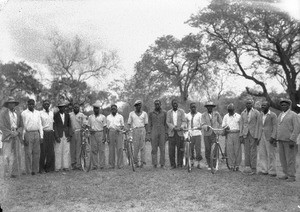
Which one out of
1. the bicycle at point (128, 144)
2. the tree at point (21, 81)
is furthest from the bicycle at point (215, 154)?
the tree at point (21, 81)

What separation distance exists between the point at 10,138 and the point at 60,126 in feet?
4.42

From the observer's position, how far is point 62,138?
29.6ft

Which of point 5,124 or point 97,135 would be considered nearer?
point 5,124

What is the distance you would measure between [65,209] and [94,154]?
3977 mm

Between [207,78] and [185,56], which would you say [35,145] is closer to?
[185,56]

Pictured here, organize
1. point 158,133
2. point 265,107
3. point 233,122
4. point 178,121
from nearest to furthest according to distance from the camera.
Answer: point 265,107 → point 233,122 → point 178,121 → point 158,133

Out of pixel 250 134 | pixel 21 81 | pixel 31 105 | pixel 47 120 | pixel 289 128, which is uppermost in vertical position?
pixel 21 81

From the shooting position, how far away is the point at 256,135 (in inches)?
327

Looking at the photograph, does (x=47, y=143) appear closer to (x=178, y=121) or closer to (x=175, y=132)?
(x=175, y=132)

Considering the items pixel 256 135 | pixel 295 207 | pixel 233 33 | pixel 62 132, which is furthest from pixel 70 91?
pixel 295 207

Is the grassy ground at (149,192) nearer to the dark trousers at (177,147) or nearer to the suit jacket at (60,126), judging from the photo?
the dark trousers at (177,147)

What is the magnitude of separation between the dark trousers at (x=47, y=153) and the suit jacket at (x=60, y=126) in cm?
15

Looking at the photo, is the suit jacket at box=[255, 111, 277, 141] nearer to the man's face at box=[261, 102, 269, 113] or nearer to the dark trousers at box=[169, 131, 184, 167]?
the man's face at box=[261, 102, 269, 113]

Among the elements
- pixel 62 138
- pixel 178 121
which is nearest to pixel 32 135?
pixel 62 138
